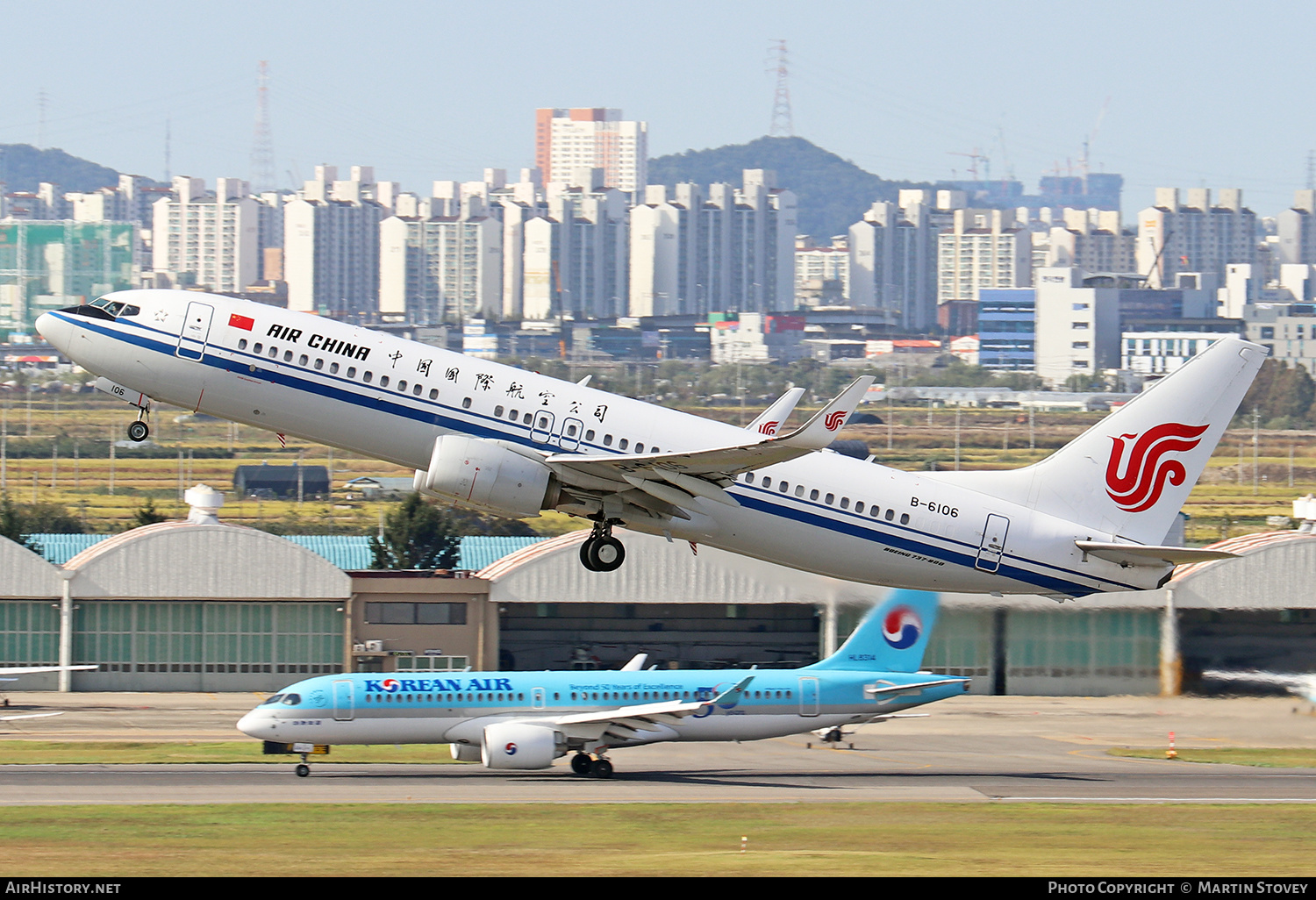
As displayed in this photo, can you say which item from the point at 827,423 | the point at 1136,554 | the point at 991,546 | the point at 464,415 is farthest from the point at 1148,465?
the point at 464,415

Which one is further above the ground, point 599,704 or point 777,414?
point 777,414

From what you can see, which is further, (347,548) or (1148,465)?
(347,548)

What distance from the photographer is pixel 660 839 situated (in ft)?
159

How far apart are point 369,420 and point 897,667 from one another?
28.2 meters

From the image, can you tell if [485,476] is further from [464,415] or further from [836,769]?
[836,769]

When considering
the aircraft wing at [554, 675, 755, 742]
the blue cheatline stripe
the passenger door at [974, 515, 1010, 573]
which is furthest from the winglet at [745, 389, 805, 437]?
the aircraft wing at [554, 675, 755, 742]

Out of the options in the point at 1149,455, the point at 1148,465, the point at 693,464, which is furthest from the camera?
the point at 1149,455

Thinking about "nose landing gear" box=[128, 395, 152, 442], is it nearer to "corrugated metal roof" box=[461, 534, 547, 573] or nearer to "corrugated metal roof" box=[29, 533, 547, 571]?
"corrugated metal roof" box=[29, 533, 547, 571]

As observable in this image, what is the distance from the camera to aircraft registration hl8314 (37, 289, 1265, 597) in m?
43.5

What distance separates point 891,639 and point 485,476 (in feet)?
85.4

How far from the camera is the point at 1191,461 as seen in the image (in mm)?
49875

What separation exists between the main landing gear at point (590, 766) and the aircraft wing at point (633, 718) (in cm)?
81

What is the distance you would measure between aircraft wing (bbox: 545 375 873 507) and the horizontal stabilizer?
→ 404 inches
